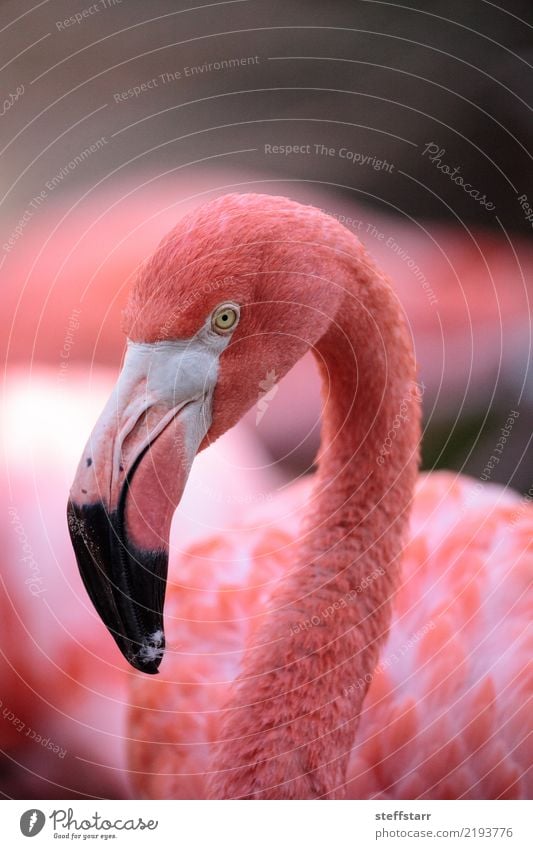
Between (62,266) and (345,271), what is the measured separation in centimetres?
50

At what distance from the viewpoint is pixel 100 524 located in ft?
2.83

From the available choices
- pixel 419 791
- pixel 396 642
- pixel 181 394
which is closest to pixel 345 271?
pixel 181 394

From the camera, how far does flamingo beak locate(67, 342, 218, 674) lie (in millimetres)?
855

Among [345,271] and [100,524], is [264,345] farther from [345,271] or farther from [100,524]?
[100,524]
